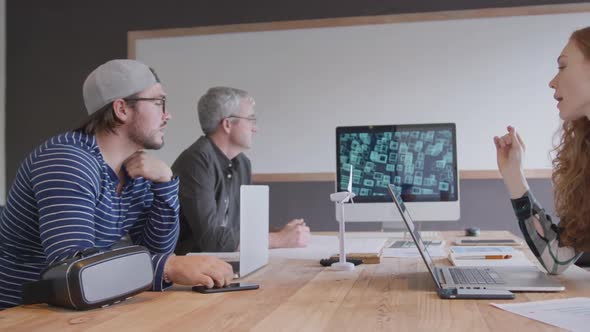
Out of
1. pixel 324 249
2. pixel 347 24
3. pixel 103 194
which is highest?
pixel 347 24

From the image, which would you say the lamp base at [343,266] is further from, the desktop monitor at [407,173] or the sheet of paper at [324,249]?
the desktop monitor at [407,173]

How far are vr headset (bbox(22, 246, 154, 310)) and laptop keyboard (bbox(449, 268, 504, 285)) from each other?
69 cm

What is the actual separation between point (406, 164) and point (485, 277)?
4.02 ft

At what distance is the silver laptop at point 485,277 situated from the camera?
123 centimetres

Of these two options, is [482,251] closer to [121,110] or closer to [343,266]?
[343,266]

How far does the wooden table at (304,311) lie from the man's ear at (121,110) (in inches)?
23.1

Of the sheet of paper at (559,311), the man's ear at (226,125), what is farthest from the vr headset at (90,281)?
the man's ear at (226,125)

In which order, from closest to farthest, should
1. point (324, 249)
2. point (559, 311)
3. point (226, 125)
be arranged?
point (559, 311)
point (324, 249)
point (226, 125)

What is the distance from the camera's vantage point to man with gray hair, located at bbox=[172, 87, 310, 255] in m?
2.29

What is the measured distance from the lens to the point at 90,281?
106cm

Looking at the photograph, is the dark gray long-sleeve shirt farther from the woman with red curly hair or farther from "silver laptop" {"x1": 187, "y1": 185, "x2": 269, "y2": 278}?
the woman with red curly hair

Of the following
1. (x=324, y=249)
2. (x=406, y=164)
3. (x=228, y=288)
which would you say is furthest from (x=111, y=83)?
(x=406, y=164)

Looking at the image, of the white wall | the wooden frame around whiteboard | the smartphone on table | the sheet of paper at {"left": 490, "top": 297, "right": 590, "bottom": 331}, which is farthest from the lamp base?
the white wall

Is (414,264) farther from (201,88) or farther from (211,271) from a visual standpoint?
(201,88)
